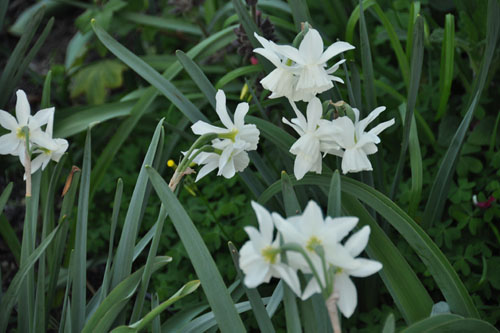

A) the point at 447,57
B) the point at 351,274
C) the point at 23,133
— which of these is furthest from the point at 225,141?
the point at 447,57

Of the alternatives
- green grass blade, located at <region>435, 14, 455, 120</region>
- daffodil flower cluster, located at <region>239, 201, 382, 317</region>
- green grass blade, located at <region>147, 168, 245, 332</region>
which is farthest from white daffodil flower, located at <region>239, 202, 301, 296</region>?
green grass blade, located at <region>435, 14, 455, 120</region>

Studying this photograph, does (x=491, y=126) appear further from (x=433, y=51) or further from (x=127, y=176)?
(x=127, y=176)

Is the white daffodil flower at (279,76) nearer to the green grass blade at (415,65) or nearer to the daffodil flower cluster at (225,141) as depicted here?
the daffodil flower cluster at (225,141)

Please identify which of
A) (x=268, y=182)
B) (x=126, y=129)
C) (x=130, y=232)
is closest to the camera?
(x=130, y=232)

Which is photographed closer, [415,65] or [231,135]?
[231,135]

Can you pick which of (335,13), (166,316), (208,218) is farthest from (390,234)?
(335,13)

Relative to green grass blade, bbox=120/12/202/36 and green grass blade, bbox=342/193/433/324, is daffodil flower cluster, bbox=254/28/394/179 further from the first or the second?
green grass blade, bbox=120/12/202/36

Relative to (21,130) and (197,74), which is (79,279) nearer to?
(21,130)
